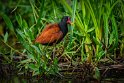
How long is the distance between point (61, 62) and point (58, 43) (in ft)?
0.83

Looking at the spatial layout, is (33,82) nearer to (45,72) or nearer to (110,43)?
(45,72)

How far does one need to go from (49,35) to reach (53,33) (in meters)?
0.08

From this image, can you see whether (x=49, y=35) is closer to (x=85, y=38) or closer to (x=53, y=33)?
(x=53, y=33)

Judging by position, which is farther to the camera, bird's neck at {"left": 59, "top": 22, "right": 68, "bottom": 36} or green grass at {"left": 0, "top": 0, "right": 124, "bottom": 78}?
bird's neck at {"left": 59, "top": 22, "right": 68, "bottom": 36}

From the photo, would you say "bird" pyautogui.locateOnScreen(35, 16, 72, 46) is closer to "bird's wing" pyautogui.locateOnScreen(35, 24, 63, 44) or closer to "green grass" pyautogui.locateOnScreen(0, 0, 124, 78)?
"bird's wing" pyautogui.locateOnScreen(35, 24, 63, 44)

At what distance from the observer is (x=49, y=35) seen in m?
6.38

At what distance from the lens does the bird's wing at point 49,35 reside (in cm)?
633

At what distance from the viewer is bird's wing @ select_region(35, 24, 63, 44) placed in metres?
6.33

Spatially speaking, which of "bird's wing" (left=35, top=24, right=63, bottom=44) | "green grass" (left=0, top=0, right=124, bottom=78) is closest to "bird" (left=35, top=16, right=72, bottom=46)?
"bird's wing" (left=35, top=24, right=63, bottom=44)

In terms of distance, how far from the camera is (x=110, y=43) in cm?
619

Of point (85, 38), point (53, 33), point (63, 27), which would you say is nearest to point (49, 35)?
point (53, 33)

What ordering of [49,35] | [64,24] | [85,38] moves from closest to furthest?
[85,38] → [49,35] → [64,24]

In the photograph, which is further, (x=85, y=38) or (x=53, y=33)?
(x=53, y=33)

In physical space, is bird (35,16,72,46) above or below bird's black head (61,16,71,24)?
below
